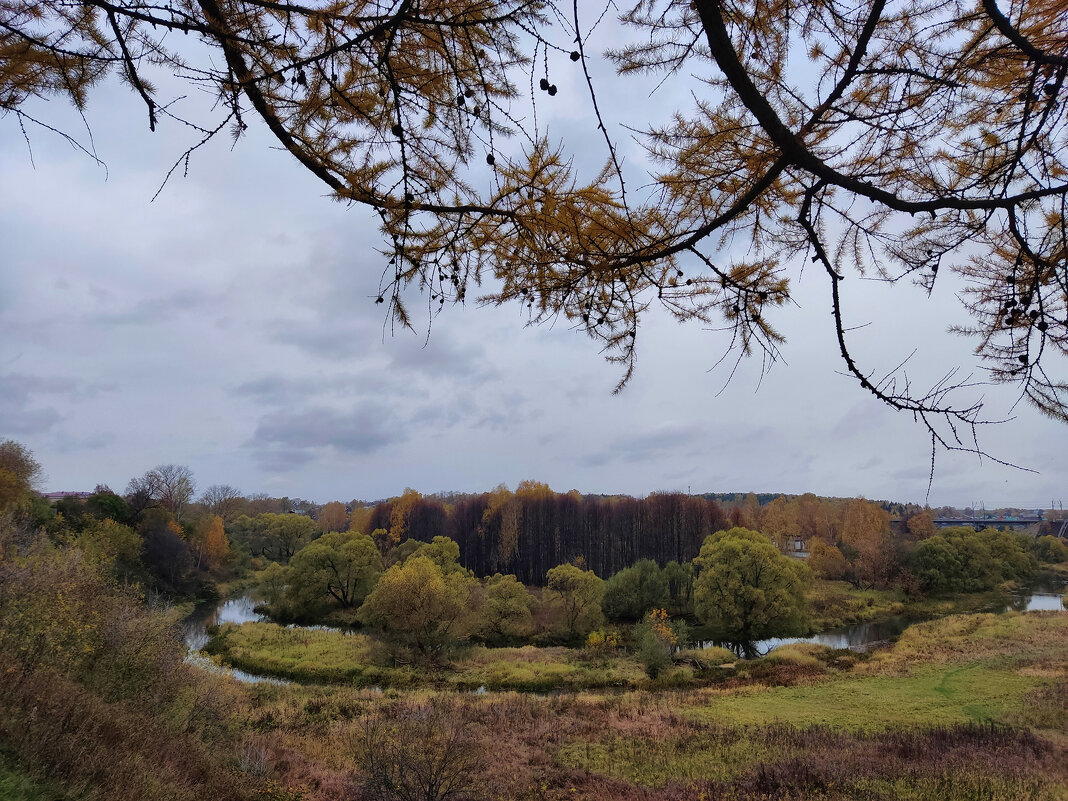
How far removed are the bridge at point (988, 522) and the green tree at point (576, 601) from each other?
1898cm

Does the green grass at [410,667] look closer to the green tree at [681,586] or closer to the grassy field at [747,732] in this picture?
the grassy field at [747,732]

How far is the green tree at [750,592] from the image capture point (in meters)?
21.3

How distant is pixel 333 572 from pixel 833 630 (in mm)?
24311

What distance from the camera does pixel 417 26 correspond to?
66.8 inches

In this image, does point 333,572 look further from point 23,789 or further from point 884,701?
point 23,789

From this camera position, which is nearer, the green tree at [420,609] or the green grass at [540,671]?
the green grass at [540,671]

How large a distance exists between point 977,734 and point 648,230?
12.6 m

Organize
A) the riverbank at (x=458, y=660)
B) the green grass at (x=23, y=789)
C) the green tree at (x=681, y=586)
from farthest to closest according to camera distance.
→ 1. the green tree at (x=681, y=586)
2. the riverbank at (x=458, y=660)
3. the green grass at (x=23, y=789)

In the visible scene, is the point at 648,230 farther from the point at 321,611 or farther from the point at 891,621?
the point at 891,621

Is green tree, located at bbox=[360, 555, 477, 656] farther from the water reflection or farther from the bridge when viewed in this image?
the bridge

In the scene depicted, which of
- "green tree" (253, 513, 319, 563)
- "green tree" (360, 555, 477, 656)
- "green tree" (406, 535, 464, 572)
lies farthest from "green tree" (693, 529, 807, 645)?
"green tree" (253, 513, 319, 563)

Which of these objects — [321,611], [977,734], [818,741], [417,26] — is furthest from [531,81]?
[321,611]

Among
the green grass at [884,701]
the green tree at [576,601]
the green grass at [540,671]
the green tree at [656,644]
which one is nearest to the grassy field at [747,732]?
the green grass at [884,701]

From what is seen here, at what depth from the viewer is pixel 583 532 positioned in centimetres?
3666
